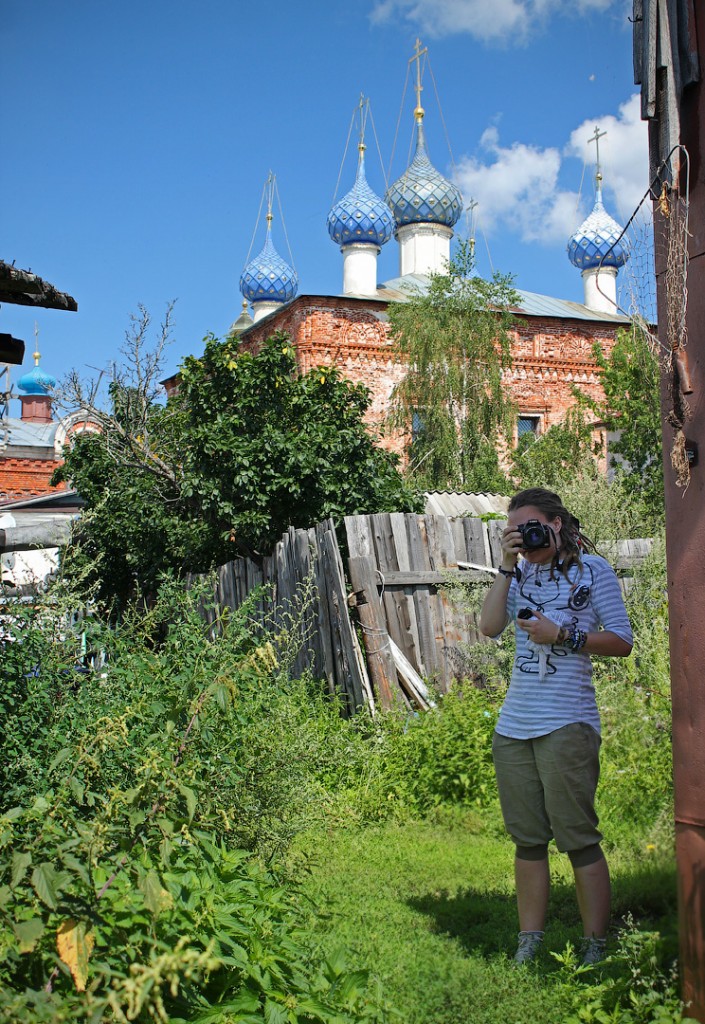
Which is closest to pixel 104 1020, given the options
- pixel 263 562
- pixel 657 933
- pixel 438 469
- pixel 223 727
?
pixel 223 727

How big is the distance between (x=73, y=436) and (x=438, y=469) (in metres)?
9.61

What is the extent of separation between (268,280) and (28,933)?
29851 mm

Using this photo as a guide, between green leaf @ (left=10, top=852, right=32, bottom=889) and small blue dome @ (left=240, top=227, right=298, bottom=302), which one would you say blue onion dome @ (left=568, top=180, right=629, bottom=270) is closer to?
small blue dome @ (left=240, top=227, right=298, bottom=302)

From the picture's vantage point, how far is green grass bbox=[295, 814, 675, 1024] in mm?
3189

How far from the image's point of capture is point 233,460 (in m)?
10.3

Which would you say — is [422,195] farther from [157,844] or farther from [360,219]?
[157,844]

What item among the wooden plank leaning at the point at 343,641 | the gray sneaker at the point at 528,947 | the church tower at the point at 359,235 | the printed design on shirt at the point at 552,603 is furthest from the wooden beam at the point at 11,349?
the church tower at the point at 359,235

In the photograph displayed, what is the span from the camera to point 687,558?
2900 mm

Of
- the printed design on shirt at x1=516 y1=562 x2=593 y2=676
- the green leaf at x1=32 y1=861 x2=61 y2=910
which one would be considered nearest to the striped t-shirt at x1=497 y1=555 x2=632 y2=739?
the printed design on shirt at x1=516 y1=562 x2=593 y2=676

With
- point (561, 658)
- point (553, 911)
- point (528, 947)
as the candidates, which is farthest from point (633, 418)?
point (528, 947)

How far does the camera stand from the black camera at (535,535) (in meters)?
3.65

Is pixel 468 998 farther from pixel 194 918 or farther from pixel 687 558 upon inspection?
pixel 687 558

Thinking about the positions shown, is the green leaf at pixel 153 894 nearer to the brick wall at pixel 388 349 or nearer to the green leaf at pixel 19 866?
the green leaf at pixel 19 866

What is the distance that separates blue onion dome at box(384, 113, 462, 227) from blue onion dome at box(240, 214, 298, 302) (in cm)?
454
